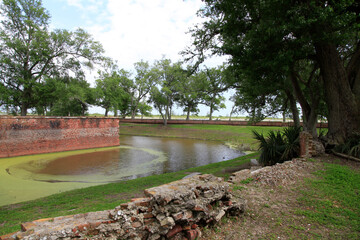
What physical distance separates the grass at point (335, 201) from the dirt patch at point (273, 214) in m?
0.14

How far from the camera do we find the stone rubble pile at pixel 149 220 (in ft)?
9.14

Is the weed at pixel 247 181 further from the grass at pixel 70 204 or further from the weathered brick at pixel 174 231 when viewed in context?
the grass at pixel 70 204

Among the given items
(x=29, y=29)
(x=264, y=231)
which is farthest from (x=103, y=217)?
(x=29, y=29)

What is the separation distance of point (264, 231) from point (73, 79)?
30.6 meters

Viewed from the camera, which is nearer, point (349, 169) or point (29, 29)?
point (349, 169)

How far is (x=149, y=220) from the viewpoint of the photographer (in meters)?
3.30

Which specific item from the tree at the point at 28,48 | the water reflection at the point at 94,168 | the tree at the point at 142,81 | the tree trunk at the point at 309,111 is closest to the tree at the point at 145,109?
the tree at the point at 142,81

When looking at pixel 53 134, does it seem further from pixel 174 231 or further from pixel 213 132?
pixel 213 132

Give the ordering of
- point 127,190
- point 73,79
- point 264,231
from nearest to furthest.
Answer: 1. point 264,231
2. point 127,190
3. point 73,79

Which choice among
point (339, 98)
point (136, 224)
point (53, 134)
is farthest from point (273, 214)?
point (53, 134)

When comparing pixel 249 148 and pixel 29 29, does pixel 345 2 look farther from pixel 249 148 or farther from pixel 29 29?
pixel 29 29

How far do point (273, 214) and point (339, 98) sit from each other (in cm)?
693

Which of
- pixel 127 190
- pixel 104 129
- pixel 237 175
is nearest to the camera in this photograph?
pixel 237 175

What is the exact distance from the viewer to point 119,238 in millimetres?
3051
